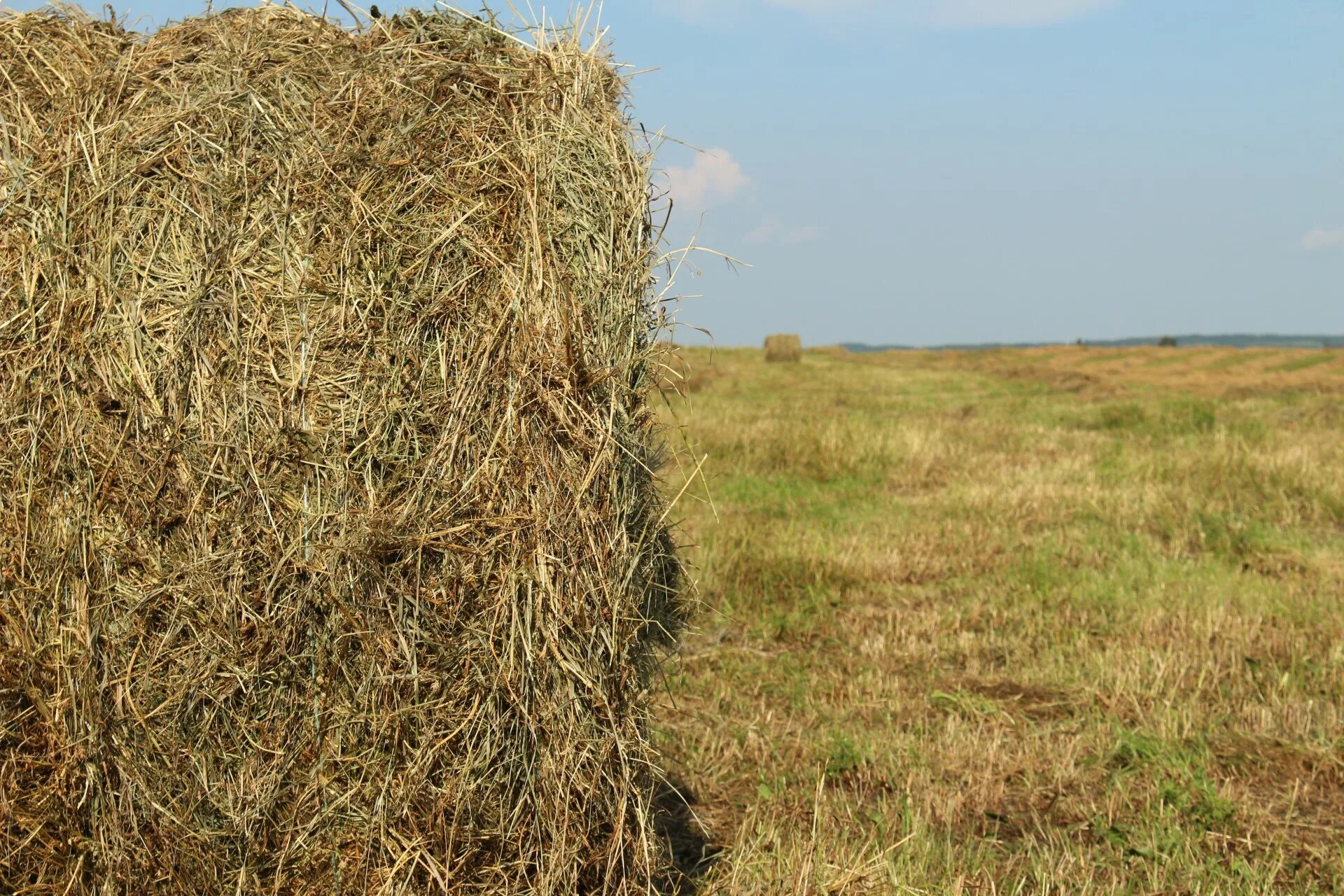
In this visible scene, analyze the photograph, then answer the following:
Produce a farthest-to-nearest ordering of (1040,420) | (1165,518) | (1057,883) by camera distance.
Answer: (1040,420) < (1165,518) < (1057,883)

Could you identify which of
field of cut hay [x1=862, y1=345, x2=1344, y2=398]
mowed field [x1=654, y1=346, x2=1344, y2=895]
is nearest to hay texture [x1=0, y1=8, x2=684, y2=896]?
mowed field [x1=654, y1=346, x2=1344, y2=895]

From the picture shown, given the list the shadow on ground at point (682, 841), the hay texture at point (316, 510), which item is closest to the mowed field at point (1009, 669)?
the shadow on ground at point (682, 841)

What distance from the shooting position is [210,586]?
2.99 metres

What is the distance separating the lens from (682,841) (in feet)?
13.7

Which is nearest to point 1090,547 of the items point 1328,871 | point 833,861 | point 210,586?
point 1328,871

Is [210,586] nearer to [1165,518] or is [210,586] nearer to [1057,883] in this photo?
[1057,883]

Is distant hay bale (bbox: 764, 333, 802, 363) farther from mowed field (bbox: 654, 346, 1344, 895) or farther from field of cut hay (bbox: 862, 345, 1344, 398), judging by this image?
mowed field (bbox: 654, 346, 1344, 895)

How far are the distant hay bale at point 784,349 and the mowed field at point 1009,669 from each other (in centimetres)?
2403

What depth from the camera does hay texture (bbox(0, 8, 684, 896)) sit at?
2.99m

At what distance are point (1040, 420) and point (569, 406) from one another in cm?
1503

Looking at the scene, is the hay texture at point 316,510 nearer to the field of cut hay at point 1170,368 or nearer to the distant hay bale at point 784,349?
the field of cut hay at point 1170,368

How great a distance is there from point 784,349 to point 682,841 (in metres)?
32.3

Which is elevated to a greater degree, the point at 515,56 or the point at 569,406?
the point at 515,56

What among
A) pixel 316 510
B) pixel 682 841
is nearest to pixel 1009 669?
pixel 682 841
